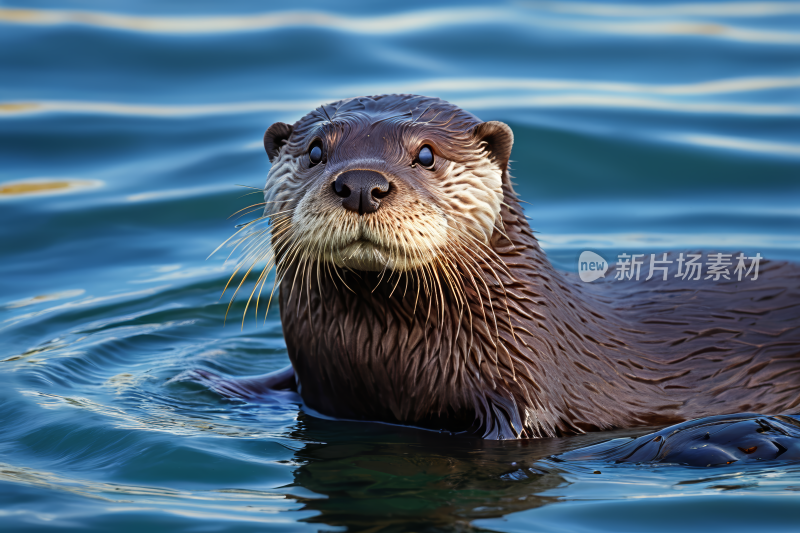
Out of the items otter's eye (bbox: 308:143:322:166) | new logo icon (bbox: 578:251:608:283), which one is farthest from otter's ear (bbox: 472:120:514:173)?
new logo icon (bbox: 578:251:608:283)

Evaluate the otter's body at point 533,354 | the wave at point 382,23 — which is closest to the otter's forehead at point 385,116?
the otter's body at point 533,354

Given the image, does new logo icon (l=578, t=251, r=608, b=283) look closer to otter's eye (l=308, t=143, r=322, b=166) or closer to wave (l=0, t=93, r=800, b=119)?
otter's eye (l=308, t=143, r=322, b=166)

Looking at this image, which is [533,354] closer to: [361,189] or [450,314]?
[450,314]

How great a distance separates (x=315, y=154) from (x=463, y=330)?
0.85 m

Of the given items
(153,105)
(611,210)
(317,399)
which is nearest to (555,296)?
(317,399)

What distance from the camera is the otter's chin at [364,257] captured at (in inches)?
147

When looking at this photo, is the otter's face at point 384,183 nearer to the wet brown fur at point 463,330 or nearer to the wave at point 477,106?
the wet brown fur at point 463,330

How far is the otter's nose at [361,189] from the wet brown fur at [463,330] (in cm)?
11

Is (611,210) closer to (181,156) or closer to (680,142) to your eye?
(680,142)

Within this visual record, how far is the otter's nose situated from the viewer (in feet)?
11.9

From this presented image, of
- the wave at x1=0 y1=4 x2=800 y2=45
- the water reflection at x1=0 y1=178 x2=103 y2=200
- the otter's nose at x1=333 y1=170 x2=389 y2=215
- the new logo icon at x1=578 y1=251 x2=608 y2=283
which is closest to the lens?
the otter's nose at x1=333 y1=170 x2=389 y2=215

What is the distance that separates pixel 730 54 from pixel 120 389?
8564mm

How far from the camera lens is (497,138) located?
166 inches

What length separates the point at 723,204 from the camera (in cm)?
787
